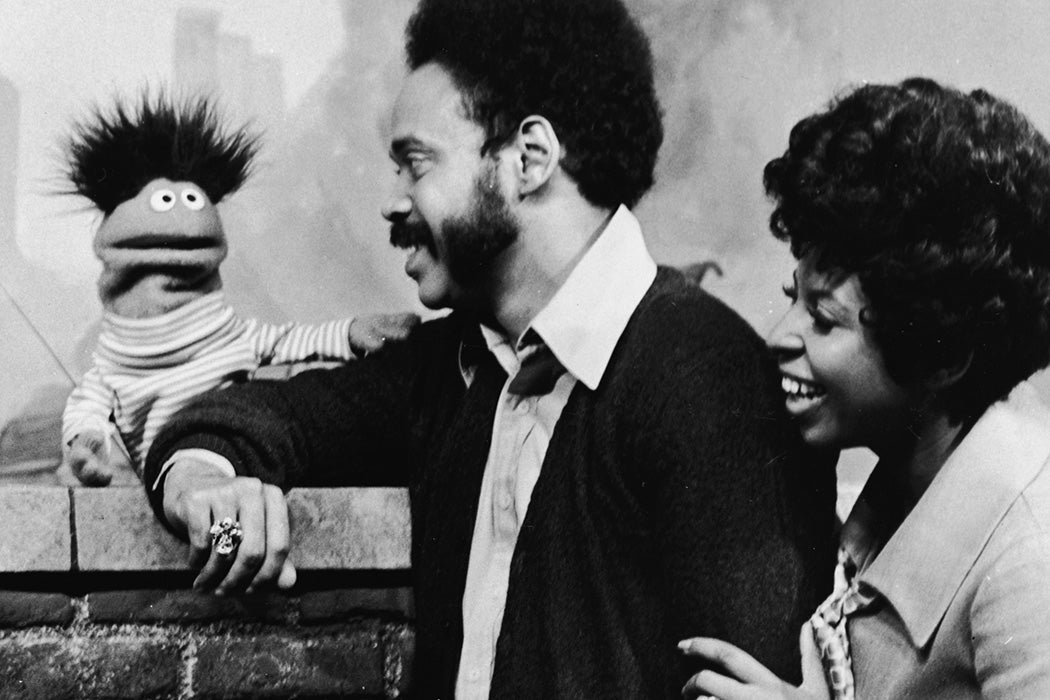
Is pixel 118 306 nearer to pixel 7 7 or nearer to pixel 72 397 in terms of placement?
pixel 72 397

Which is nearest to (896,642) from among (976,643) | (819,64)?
(976,643)

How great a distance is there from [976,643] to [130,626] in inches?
38.5

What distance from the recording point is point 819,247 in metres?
1.43

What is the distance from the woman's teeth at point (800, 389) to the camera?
56.0 inches

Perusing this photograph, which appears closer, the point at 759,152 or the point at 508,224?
the point at 508,224

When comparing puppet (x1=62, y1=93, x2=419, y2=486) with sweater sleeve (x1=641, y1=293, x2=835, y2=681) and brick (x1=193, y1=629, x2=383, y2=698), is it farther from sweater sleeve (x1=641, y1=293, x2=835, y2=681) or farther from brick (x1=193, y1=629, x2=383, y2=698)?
sweater sleeve (x1=641, y1=293, x2=835, y2=681)

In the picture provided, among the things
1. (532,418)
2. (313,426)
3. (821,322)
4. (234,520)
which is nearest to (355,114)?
(313,426)

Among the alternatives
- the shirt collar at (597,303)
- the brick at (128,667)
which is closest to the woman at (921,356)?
the shirt collar at (597,303)

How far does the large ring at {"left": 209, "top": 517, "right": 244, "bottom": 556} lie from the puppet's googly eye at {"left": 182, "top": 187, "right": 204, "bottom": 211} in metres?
0.48

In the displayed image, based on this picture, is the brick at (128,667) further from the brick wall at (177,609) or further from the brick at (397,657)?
the brick at (397,657)

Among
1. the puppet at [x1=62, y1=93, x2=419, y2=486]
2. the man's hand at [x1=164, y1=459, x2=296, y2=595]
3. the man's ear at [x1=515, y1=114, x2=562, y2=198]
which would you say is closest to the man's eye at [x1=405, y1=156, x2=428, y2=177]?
the man's ear at [x1=515, y1=114, x2=562, y2=198]

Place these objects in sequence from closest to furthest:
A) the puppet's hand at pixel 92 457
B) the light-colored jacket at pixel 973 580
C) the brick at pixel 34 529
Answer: the light-colored jacket at pixel 973 580 < the brick at pixel 34 529 < the puppet's hand at pixel 92 457

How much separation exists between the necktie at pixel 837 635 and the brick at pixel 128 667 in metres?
0.77

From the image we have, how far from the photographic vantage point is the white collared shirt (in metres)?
1.53
